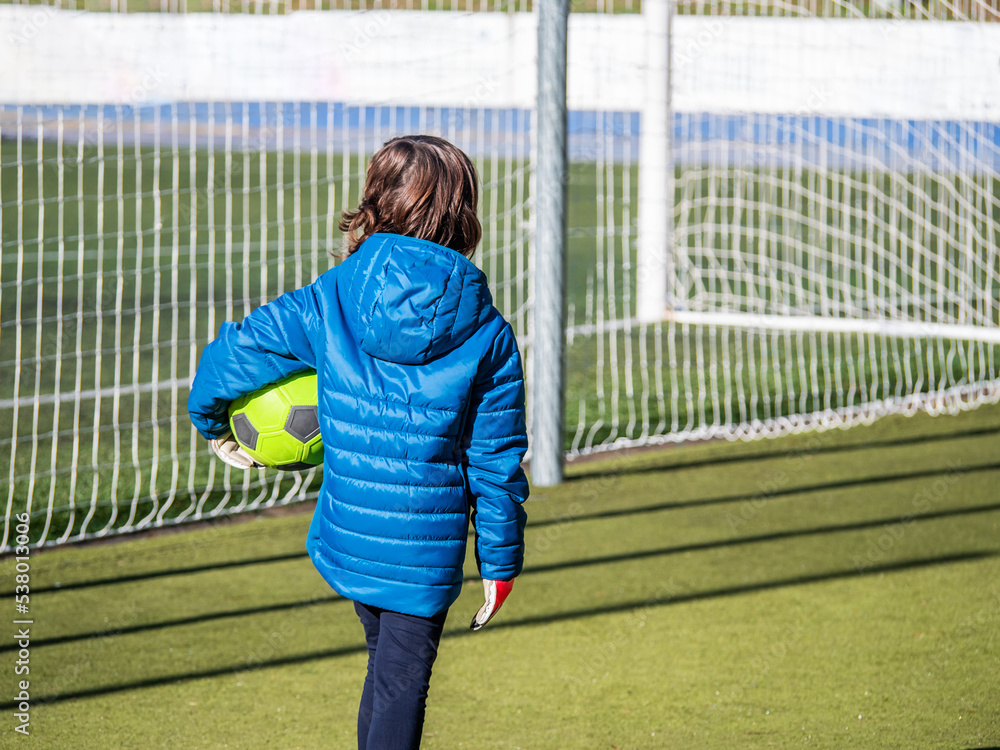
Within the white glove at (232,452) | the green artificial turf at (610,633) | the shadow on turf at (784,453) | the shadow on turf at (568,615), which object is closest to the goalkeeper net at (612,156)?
the shadow on turf at (784,453)

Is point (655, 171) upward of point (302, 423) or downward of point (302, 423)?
upward

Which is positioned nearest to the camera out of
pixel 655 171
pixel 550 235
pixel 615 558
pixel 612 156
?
pixel 615 558

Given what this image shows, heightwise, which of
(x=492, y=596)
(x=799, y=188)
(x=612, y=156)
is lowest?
(x=492, y=596)

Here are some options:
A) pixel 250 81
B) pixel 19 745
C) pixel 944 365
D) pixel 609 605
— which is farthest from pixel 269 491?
pixel 944 365

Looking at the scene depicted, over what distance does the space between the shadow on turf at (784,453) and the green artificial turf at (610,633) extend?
229 millimetres

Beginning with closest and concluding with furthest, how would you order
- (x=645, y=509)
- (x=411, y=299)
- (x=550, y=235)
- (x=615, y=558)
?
(x=411, y=299)
(x=615, y=558)
(x=645, y=509)
(x=550, y=235)

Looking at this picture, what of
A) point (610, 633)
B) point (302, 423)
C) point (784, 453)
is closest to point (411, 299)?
point (302, 423)

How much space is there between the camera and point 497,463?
2121 millimetres

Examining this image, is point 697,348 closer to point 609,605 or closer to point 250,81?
point 250,81

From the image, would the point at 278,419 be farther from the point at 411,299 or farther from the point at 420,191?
the point at 420,191

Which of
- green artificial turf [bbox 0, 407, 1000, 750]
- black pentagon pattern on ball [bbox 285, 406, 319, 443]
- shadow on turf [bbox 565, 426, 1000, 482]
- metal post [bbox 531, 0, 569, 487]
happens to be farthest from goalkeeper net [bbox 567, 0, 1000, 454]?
black pentagon pattern on ball [bbox 285, 406, 319, 443]

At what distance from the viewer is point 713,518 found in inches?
190

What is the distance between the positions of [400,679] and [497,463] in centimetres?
47

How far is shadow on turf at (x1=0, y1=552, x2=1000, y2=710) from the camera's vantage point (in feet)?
10.2
